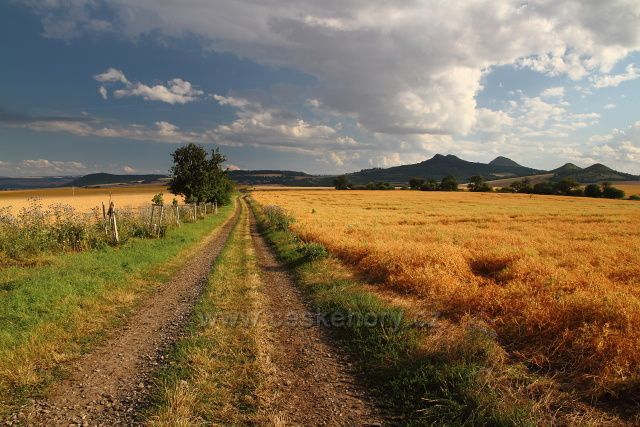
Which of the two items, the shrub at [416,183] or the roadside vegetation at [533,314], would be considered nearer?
Answer: the roadside vegetation at [533,314]

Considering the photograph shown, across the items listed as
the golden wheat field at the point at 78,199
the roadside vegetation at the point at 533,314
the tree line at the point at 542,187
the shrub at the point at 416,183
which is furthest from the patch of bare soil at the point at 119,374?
the shrub at the point at 416,183

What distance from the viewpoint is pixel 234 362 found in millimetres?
6469

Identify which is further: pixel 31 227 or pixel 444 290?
pixel 31 227

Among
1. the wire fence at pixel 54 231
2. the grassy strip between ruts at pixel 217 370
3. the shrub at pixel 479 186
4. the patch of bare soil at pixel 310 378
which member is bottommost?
the patch of bare soil at pixel 310 378

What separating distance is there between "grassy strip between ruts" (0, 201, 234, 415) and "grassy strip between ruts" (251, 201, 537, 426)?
5240 millimetres

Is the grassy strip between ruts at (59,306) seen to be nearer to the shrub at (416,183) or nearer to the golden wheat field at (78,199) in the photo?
A: the golden wheat field at (78,199)

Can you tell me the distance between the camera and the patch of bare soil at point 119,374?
5.00 m

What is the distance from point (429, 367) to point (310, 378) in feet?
6.34

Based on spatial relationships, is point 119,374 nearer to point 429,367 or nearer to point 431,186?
point 429,367

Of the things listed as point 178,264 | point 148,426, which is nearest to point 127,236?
point 178,264

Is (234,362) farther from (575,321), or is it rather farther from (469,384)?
(575,321)

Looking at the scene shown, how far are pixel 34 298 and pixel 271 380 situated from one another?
7.06 metres

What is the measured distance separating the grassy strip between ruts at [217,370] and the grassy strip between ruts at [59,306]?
198cm

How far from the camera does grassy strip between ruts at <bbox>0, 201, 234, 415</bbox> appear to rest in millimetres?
6148
